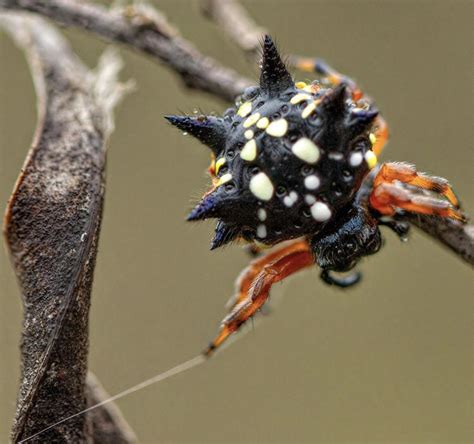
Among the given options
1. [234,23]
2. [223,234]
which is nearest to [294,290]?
[234,23]

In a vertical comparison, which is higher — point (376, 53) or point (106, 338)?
point (376, 53)

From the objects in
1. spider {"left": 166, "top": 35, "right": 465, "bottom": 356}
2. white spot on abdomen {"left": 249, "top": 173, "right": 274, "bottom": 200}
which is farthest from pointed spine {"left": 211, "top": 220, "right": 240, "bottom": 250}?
white spot on abdomen {"left": 249, "top": 173, "right": 274, "bottom": 200}

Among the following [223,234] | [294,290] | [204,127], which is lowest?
[294,290]

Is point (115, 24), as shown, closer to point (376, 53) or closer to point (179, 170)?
point (179, 170)

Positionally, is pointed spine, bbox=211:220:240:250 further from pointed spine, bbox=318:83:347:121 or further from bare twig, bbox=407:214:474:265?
bare twig, bbox=407:214:474:265

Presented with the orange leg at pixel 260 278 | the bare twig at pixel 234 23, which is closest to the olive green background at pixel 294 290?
the bare twig at pixel 234 23

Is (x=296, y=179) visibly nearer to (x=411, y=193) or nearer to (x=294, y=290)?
(x=411, y=193)

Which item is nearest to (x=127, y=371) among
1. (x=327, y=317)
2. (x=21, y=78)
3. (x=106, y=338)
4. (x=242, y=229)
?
(x=106, y=338)

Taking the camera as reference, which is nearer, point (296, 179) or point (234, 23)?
point (296, 179)
